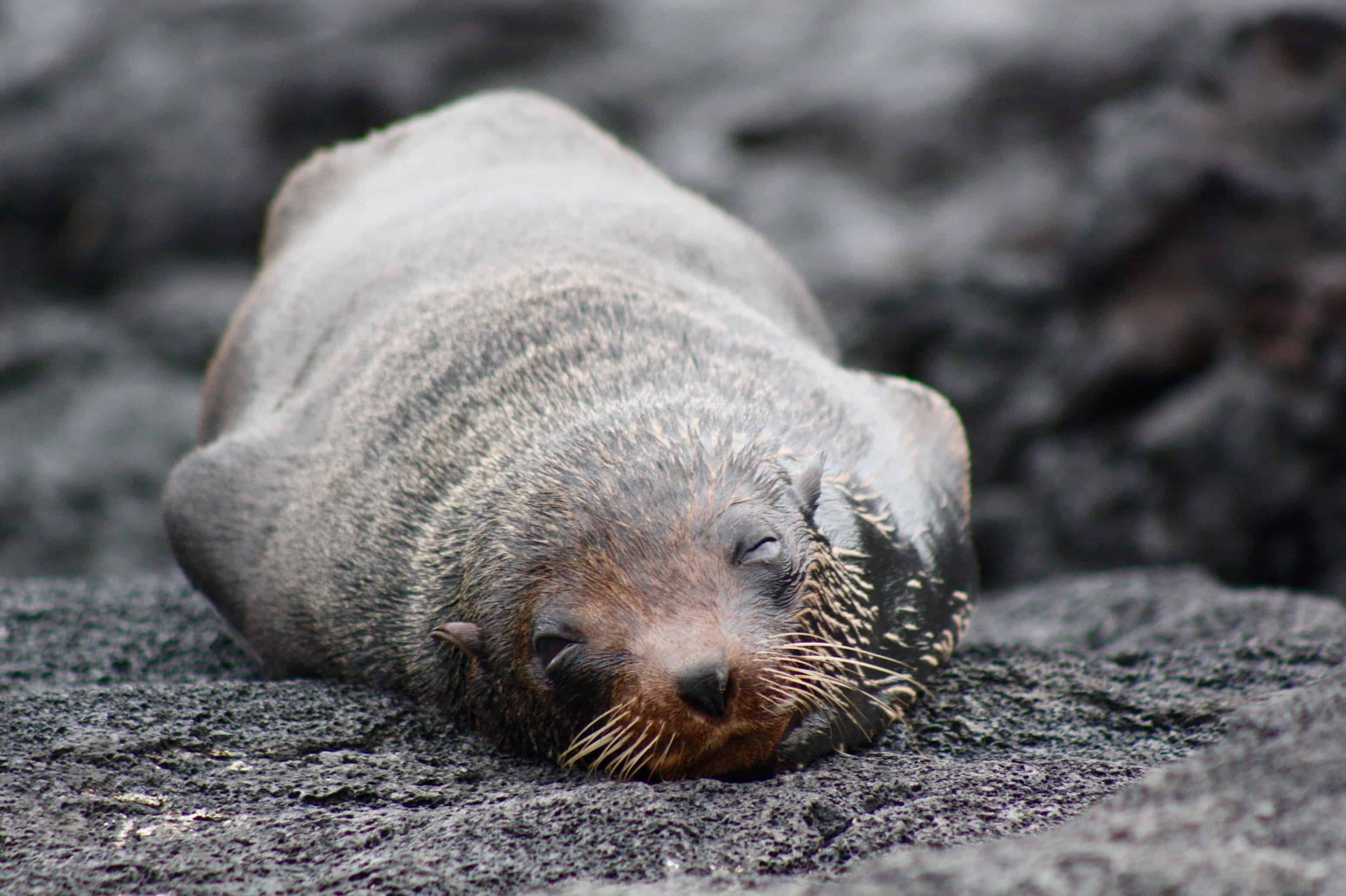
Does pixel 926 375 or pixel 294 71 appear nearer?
pixel 926 375

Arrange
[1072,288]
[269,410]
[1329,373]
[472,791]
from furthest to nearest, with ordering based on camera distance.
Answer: [1072,288] → [1329,373] → [269,410] → [472,791]

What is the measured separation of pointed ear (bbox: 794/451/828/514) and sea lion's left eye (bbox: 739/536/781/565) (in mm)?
317

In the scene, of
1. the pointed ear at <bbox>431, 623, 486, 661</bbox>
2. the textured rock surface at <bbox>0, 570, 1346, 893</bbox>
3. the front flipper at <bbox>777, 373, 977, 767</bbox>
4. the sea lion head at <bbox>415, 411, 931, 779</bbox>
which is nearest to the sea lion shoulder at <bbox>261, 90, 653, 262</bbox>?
the front flipper at <bbox>777, 373, 977, 767</bbox>

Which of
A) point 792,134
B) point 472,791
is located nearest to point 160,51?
point 792,134

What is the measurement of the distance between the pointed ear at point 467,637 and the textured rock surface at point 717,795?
14.1 inches

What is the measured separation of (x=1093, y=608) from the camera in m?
7.43

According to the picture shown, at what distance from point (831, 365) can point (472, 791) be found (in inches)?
107

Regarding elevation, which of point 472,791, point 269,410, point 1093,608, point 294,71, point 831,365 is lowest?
point 1093,608

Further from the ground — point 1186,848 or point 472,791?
point 1186,848

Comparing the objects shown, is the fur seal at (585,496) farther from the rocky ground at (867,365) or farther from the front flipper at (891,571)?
the rocky ground at (867,365)

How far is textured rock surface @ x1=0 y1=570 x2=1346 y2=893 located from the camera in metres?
2.80

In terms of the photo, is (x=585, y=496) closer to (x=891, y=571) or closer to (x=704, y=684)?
(x=704, y=684)

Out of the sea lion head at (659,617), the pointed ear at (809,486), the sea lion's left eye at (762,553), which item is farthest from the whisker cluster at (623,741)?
the pointed ear at (809,486)

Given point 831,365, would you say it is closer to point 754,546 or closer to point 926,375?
point 754,546
